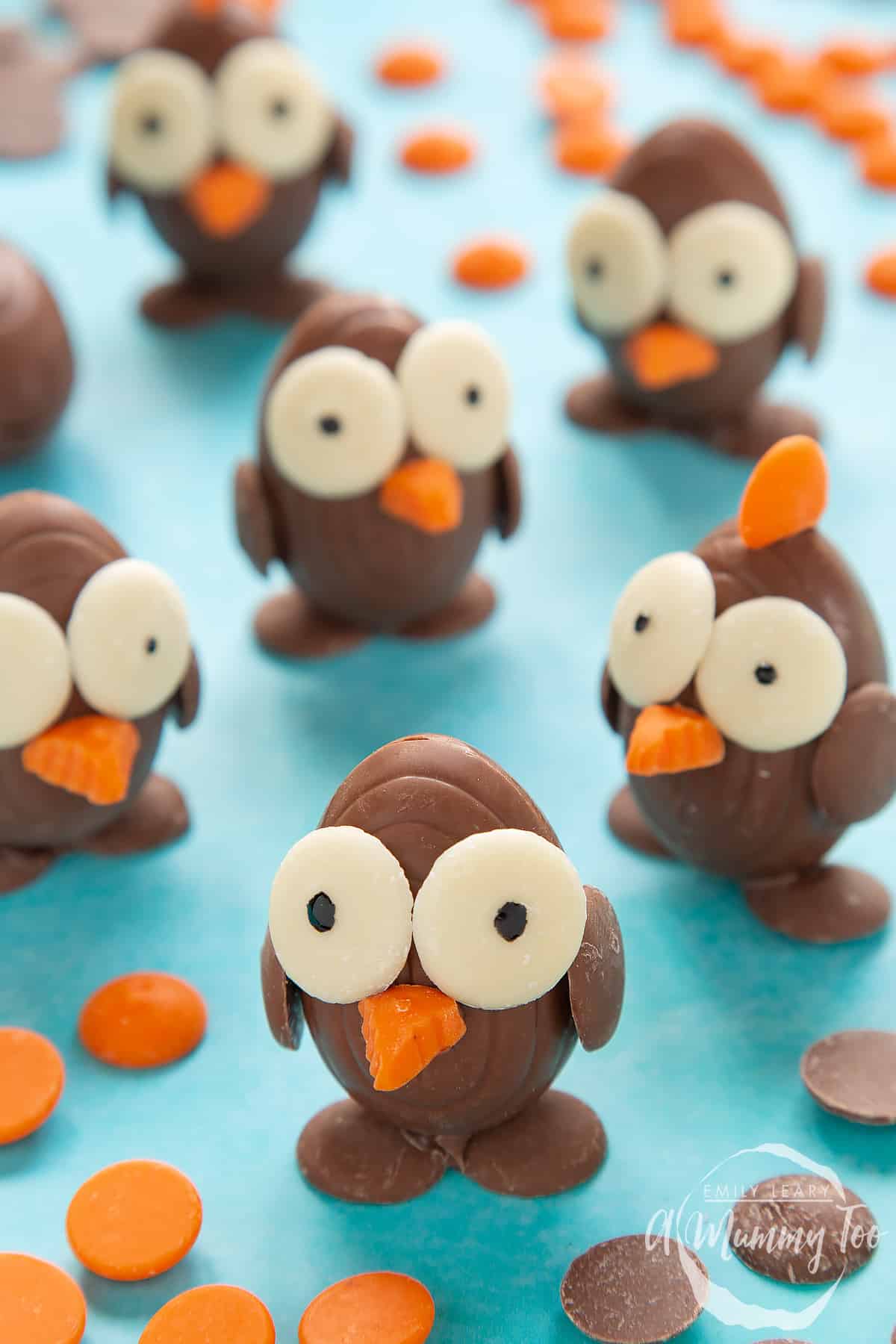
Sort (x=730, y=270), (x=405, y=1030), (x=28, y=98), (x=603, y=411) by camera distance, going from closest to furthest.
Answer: (x=405, y=1030) → (x=730, y=270) → (x=603, y=411) → (x=28, y=98)

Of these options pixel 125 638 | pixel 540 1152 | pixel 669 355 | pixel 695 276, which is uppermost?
pixel 695 276

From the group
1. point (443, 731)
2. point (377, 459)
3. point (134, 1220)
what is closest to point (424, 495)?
point (377, 459)

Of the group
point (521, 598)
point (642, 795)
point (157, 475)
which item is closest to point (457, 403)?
point (521, 598)

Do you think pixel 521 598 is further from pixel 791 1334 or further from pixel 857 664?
pixel 791 1334

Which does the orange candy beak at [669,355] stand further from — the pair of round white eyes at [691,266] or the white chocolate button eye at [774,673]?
the white chocolate button eye at [774,673]

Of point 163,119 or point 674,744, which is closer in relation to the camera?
point 674,744

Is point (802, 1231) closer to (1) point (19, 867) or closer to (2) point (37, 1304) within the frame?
(2) point (37, 1304)

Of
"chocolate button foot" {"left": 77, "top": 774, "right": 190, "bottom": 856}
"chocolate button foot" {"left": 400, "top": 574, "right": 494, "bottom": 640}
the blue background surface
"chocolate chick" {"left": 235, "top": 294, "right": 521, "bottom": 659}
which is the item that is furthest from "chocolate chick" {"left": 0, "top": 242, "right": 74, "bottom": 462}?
"chocolate button foot" {"left": 77, "top": 774, "right": 190, "bottom": 856}
